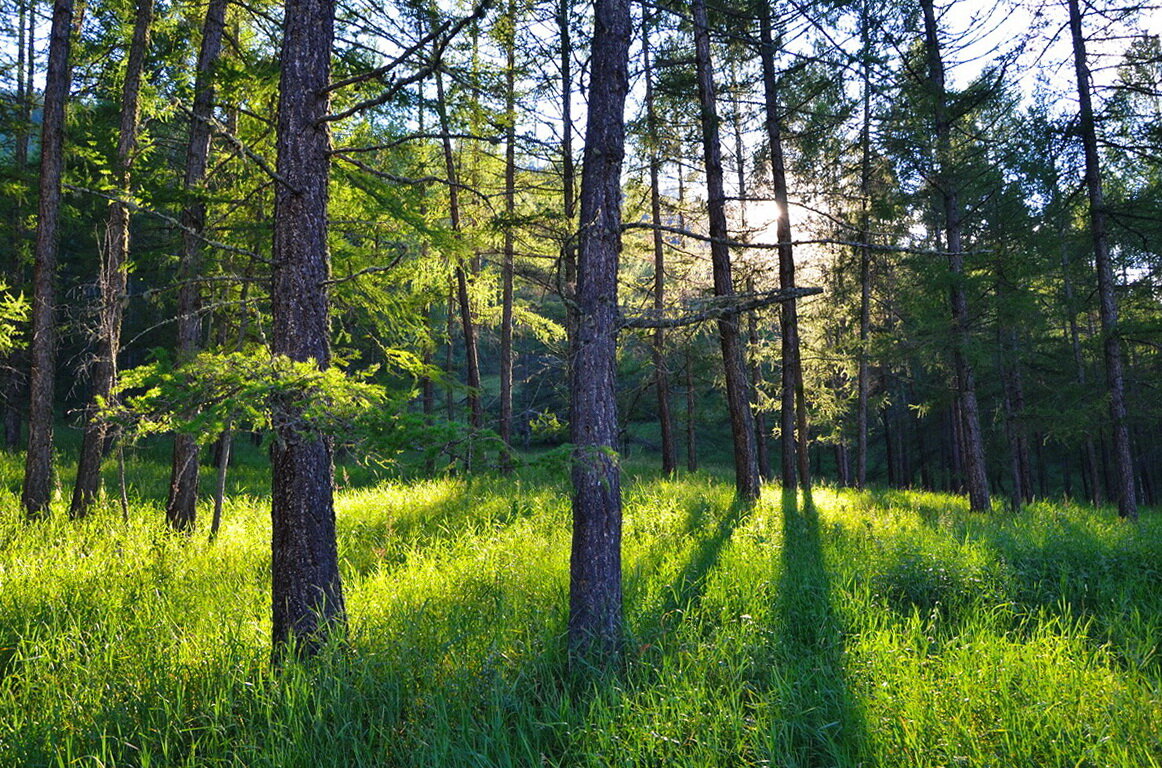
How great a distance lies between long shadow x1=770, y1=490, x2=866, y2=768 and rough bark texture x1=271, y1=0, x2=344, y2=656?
2.99m

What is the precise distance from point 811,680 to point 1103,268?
467 inches

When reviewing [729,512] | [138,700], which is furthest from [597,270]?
[729,512]

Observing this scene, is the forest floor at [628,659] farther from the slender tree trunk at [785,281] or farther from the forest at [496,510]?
the slender tree trunk at [785,281]

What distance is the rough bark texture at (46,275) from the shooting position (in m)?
8.67

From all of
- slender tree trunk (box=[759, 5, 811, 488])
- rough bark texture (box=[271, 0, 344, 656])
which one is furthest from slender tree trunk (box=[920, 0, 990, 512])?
rough bark texture (box=[271, 0, 344, 656])

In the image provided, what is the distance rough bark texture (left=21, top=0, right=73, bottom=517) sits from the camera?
8.67 m

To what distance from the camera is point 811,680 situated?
12.1ft

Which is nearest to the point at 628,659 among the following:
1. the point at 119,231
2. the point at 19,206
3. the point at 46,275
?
the point at 119,231

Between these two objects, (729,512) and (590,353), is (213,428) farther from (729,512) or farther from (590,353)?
(729,512)

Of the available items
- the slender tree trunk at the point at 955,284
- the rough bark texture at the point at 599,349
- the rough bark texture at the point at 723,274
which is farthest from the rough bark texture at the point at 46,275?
the slender tree trunk at the point at 955,284

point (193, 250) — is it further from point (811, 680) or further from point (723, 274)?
point (811, 680)

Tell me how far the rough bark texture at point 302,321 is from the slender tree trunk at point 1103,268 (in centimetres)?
1321

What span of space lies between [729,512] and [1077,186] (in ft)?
32.7

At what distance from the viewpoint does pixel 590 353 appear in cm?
422
